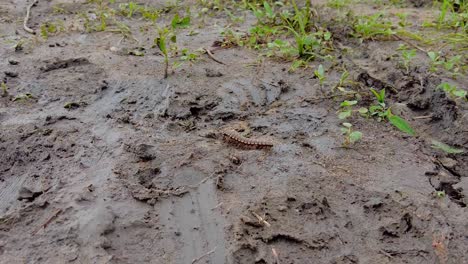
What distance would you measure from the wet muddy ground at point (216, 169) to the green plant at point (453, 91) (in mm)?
50

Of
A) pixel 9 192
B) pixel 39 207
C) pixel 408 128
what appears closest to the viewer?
pixel 39 207

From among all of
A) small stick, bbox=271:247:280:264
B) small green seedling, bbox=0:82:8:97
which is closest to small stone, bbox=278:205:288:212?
small stick, bbox=271:247:280:264

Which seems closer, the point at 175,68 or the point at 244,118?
the point at 244,118

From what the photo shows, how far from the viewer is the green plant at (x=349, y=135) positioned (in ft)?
7.55

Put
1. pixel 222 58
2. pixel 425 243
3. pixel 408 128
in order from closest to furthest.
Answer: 1. pixel 425 243
2. pixel 408 128
3. pixel 222 58

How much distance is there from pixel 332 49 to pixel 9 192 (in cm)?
233

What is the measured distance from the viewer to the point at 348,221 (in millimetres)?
1894

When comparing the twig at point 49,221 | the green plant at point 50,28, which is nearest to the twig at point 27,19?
the green plant at point 50,28

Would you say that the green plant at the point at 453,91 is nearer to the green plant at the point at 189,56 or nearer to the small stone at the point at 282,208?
Result: the small stone at the point at 282,208

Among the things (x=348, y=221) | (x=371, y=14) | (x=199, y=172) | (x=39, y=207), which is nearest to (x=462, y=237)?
(x=348, y=221)

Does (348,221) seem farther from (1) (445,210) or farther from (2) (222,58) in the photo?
(2) (222,58)

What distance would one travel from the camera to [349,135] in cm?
237

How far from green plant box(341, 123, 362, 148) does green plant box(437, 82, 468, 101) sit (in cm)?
62

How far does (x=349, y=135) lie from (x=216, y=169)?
0.71 meters
